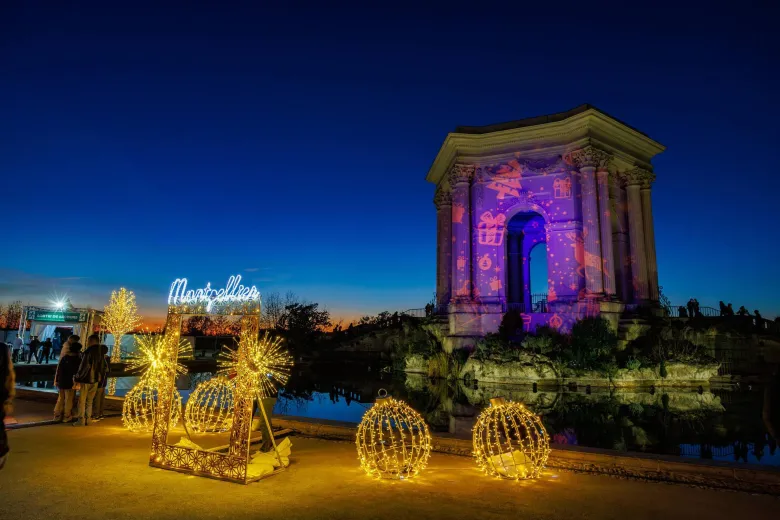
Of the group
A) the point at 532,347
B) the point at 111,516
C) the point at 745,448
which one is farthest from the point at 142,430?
the point at 532,347

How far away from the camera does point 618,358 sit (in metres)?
21.9

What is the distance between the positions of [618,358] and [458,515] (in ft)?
64.4

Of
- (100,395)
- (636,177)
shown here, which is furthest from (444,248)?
(100,395)

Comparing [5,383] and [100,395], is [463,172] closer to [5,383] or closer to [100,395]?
[100,395]

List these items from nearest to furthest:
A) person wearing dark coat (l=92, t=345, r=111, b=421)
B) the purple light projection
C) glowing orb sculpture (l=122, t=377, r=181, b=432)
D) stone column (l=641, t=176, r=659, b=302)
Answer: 1. glowing orb sculpture (l=122, t=377, r=181, b=432)
2. person wearing dark coat (l=92, t=345, r=111, b=421)
3. the purple light projection
4. stone column (l=641, t=176, r=659, b=302)

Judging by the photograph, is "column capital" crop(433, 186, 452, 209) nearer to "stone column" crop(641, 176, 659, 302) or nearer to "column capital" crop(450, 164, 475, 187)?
"column capital" crop(450, 164, 475, 187)

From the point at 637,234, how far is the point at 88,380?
29.4 metres

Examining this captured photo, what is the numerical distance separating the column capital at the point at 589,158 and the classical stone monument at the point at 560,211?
0.06 m

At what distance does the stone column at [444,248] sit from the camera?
33281mm

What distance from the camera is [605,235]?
26.4 meters

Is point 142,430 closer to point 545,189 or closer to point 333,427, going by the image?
point 333,427

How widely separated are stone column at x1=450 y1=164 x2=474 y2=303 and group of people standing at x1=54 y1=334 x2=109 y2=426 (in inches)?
825

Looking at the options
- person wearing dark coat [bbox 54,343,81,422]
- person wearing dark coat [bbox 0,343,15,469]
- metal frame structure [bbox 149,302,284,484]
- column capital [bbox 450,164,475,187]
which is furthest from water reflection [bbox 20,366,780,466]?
column capital [bbox 450,164,475,187]

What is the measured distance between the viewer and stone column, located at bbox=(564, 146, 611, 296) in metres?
25.4
